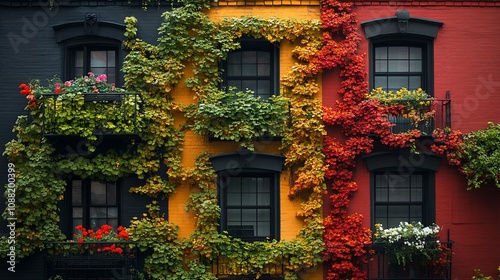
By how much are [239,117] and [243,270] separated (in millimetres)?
3268

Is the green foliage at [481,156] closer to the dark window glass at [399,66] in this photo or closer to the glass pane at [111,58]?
the dark window glass at [399,66]

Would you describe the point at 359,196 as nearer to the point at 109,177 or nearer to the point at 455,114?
the point at 455,114

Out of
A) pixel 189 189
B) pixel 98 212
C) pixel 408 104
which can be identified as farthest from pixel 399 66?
pixel 98 212

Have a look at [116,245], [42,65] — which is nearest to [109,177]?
[116,245]

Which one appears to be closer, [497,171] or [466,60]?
[497,171]

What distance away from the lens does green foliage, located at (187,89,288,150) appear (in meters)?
15.3

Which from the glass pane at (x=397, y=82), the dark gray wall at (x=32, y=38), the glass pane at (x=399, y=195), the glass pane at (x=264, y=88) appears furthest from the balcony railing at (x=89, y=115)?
the glass pane at (x=399, y=195)

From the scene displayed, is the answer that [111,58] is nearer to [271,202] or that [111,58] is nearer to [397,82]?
[271,202]

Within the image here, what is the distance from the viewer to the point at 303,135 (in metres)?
15.7

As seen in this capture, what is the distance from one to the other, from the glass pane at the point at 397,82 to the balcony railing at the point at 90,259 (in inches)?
266

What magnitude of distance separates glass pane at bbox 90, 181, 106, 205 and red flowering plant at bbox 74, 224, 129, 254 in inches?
32.5

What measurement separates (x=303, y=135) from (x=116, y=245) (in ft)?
15.2

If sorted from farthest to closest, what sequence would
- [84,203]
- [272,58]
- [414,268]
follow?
[272,58] → [84,203] → [414,268]

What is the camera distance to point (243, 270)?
608 inches
